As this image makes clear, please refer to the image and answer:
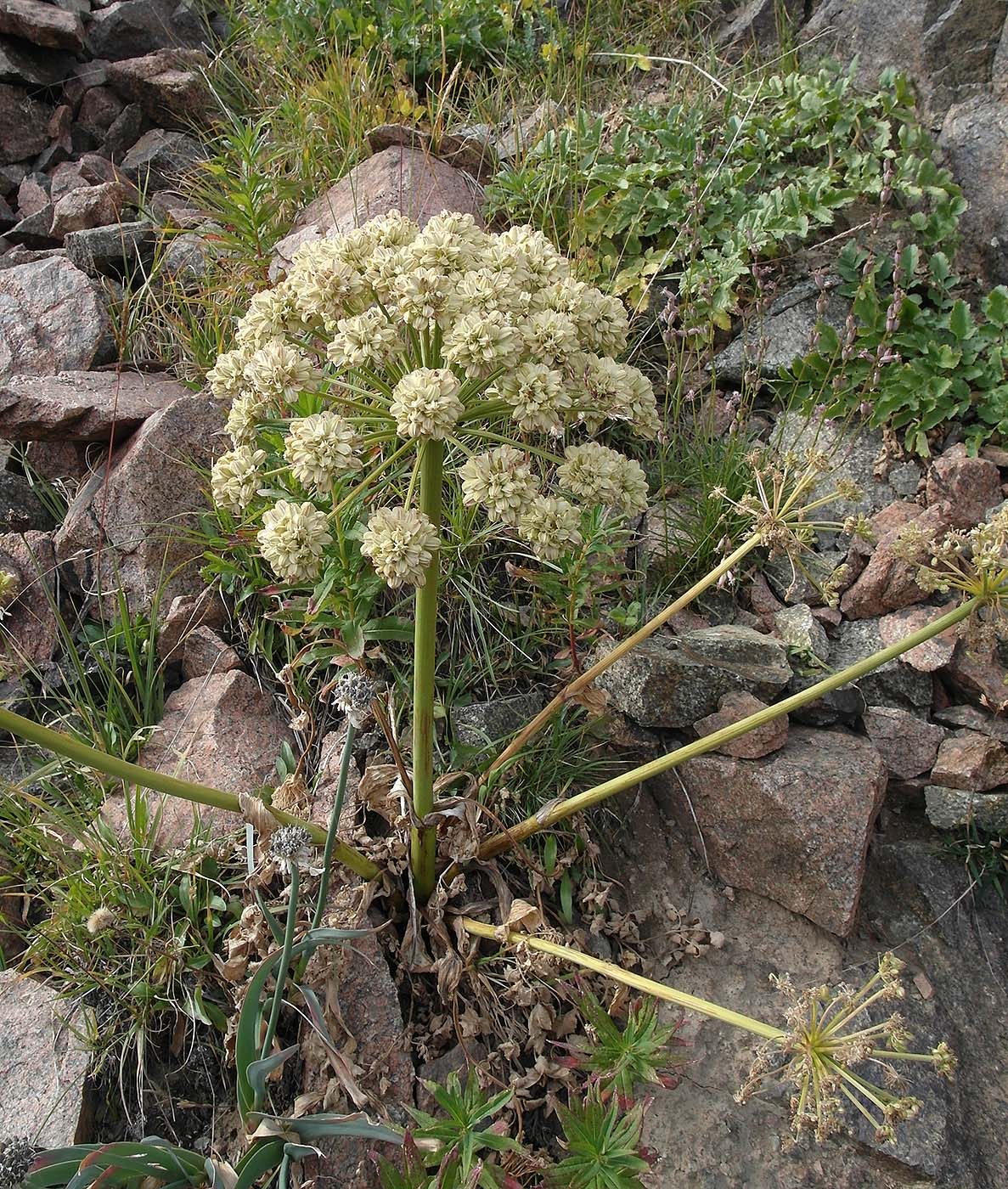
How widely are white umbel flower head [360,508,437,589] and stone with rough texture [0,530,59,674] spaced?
2038 mm

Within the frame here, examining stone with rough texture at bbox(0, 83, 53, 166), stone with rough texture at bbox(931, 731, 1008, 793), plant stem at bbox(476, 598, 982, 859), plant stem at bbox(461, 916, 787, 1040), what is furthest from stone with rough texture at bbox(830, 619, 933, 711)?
stone with rough texture at bbox(0, 83, 53, 166)

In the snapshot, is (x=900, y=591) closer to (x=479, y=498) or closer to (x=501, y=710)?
(x=501, y=710)

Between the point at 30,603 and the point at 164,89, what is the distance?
442cm

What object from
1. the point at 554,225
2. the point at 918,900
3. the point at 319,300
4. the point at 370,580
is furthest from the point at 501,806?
the point at 554,225

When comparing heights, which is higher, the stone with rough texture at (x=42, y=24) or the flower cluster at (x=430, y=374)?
→ the flower cluster at (x=430, y=374)

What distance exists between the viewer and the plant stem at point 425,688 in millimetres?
2143

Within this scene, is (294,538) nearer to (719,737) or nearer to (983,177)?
(719,737)

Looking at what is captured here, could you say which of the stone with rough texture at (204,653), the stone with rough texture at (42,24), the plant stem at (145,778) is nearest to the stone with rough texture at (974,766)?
the plant stem at (145,778)

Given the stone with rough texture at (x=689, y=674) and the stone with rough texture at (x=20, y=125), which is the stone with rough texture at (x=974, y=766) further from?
the stone with rough texture at (x=20, y=125)

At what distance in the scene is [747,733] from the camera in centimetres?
308

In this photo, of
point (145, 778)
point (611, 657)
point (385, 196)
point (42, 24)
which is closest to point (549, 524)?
point (611, 657)

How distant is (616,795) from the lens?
3.25m

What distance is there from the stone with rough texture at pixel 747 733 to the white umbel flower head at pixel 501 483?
1489mm

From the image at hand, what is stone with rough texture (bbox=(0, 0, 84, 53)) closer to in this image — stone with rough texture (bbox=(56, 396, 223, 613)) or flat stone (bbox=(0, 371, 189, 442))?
flat stone (bbox=(0, 371, 189, 442))
